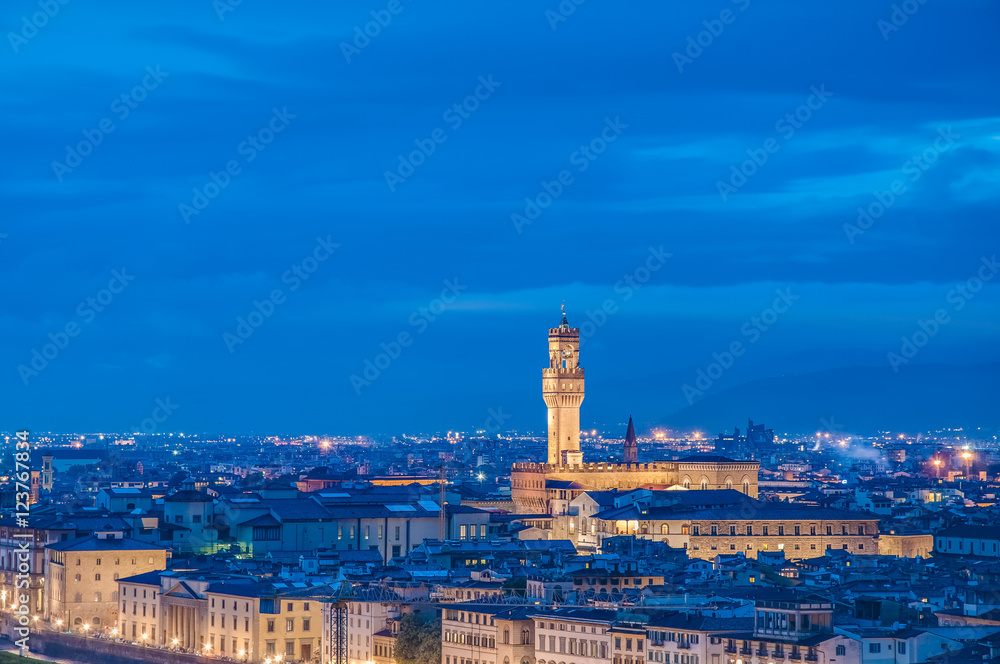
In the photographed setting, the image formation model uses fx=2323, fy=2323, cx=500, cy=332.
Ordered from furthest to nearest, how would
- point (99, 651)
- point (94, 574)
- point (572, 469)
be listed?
point (572, 469), point (94, 574), point (99, 651)

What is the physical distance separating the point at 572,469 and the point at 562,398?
5.28 metres

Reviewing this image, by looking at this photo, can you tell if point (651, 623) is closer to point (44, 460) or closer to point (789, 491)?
point (789, 491)

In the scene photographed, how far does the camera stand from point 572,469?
97562 mm

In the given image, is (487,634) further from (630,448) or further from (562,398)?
(630,448)

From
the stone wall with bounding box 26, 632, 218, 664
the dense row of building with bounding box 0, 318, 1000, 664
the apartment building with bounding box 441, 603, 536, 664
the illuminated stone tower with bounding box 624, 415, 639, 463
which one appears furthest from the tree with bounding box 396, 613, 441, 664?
the illuminated stone tower with bounding box 624, 415, 639, 463

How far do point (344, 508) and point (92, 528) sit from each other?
9.49 m

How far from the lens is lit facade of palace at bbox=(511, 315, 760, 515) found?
96.1 meters

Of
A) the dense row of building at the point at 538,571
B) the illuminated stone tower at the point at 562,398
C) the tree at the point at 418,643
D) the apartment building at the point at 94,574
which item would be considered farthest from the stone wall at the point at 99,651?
the illuminated stone tower at the point at 562,398

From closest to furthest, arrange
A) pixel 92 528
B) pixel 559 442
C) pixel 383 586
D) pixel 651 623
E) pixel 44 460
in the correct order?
pixel 651 623 < pixel 383 586 < pixel 92 528 < pixel 559 442 < pixel 44 460

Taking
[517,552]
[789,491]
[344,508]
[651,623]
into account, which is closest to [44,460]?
[789,491]

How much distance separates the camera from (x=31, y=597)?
77.7 meters

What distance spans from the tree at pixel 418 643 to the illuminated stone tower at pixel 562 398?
1690 inches

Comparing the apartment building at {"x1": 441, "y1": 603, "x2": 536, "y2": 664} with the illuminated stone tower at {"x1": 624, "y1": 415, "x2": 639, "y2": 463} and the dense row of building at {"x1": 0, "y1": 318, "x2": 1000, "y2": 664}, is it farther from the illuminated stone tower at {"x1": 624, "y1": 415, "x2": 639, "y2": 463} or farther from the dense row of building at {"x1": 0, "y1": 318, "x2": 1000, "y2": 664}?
the illuminated stone tower at {"x1": 624, "y1": 415, "x2": 639, "y2": 463}

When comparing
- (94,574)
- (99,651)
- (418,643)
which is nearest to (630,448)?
(94,574)
